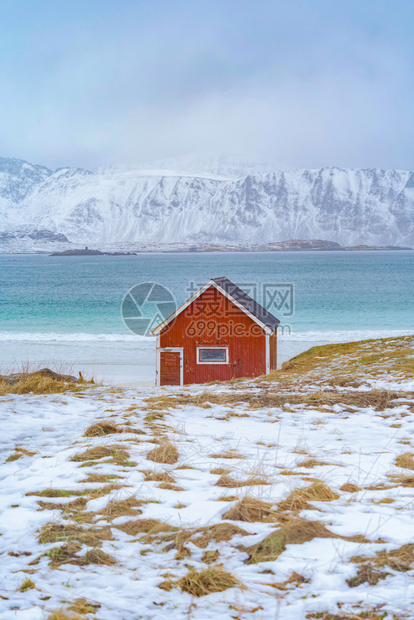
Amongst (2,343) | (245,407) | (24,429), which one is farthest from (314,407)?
(2,343)

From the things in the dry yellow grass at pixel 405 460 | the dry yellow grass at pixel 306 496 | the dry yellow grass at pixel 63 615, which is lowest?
the dry yellow grass at pixel 63 615

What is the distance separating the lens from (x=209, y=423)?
980 centimetres

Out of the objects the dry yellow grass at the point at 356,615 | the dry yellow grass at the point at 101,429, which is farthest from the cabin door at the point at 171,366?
the dry yellow grass at the point at 356,615

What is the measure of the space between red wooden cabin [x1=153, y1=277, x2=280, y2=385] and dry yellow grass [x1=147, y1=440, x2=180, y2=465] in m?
17.6

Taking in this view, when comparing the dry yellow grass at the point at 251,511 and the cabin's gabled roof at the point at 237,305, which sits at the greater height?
the cabin's gabled roof at the point at 237,305

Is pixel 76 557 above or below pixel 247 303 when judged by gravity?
below

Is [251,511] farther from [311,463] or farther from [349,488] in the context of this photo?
[311,463]

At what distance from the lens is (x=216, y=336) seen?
25453 mm

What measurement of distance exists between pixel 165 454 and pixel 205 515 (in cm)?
207

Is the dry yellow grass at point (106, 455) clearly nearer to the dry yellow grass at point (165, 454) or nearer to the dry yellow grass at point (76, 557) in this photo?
the dry yellow grass at point (165, 454)

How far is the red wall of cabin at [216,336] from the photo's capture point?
25.2 meters

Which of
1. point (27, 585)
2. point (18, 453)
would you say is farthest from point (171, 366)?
point (27, 585)

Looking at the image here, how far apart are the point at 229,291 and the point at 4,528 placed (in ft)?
69.7

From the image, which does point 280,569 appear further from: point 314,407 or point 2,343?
point 2,343
